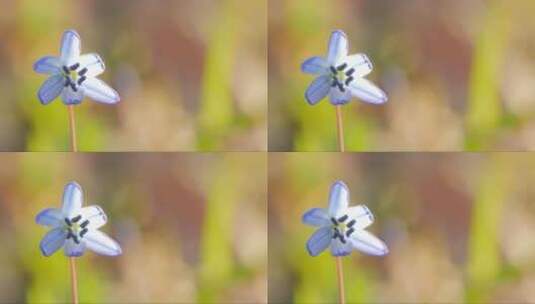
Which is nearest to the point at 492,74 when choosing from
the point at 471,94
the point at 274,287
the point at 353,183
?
the point at 471,94

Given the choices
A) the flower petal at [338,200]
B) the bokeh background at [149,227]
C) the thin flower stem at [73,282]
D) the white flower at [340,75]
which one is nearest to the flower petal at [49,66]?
the bokeh background at [149,227]

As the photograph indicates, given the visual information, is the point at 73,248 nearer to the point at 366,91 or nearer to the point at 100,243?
the point at 100,243

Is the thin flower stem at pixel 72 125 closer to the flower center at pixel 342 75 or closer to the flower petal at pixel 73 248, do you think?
the flower petal at pixel 73 248

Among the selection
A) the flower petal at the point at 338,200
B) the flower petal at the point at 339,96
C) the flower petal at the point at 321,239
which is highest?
the flower petal at the point at 339,96

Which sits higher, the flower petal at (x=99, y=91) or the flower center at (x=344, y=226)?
the flower petal at (x=99, y=91)

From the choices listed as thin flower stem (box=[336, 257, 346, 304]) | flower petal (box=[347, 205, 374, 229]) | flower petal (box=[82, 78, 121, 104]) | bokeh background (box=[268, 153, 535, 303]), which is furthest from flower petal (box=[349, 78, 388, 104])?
flower petal (box=[82, 78, 121, 104])

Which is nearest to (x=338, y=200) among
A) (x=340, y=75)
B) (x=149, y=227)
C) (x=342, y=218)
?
(x=342, y=218)

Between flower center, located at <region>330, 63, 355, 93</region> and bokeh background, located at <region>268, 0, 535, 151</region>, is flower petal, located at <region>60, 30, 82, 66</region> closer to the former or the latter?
bokeh background, located at <region>268, 0, 535, 151</region>

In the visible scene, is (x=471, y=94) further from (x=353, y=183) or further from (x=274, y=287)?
(x=274, y=287)
